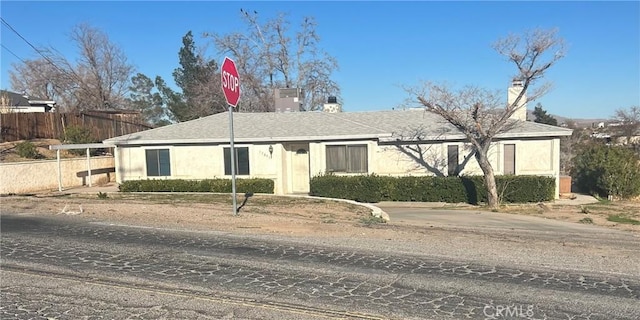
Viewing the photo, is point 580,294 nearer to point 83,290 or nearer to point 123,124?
point 83,290

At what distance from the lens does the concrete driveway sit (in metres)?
11.7

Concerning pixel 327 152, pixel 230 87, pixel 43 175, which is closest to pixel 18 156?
pixel 43 175

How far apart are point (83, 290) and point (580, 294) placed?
213 inches

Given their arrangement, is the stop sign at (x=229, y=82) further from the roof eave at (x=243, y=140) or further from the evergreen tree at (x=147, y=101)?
the evergreen tree at (x=147, y=101)

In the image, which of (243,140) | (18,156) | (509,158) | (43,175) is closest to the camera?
(509,158)

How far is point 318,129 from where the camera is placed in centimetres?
2152

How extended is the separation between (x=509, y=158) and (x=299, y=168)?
9.22 meters

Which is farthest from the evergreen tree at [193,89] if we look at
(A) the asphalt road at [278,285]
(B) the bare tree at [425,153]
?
(A) the asphalt road at [278,285]

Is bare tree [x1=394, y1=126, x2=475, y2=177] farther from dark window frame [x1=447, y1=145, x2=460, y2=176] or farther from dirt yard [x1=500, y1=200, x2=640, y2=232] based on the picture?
dirt yard [x1=500, y1=200, x2=640, y2=232]

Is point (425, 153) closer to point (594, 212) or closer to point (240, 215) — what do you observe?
point (594, 212)

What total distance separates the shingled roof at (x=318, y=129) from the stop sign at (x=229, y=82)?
31.6 feet

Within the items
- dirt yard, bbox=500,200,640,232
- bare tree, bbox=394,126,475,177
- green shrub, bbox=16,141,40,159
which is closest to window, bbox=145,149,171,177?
green shrub, bbox=16,141,40,159

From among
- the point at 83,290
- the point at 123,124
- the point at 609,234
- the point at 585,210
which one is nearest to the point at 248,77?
the point at 123,124

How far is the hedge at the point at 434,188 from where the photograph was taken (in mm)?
18703
